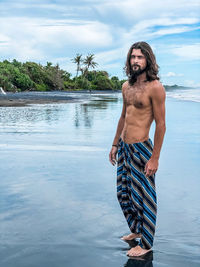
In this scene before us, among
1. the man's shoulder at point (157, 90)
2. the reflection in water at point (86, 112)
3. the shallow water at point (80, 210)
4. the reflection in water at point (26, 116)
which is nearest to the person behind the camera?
the man's shoulder at point (157, 90)

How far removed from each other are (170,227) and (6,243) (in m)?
1.54

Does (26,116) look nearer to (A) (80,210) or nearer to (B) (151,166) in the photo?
(A) (80,210)

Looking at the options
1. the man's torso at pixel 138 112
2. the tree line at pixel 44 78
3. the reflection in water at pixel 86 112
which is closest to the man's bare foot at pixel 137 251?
the man's torso at pixel 138 112

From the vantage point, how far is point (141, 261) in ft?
10.0

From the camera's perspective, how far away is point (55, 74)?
265ft

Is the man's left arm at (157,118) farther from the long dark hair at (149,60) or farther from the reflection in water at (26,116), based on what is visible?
the reflection in water at (26,116)

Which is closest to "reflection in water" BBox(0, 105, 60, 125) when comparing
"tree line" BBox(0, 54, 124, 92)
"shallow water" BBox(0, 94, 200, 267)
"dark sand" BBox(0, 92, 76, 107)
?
"shallow water" BBox(0, 94, 200, 267)

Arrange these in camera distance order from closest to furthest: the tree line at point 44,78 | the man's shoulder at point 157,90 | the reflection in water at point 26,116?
the man's shoulder at point 157,90, the reflection in water at point 26,116, the tree line at point 44,78

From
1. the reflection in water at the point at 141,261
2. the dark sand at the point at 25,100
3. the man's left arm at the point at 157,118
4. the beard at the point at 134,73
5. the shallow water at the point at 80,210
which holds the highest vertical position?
the beard at the point at 134,73

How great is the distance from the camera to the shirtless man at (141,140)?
303 centimetres

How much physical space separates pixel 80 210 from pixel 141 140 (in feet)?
4.49

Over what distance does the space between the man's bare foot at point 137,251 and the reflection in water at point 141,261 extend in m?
0.03

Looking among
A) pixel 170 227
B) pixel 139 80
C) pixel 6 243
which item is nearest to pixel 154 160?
pixel 139 80

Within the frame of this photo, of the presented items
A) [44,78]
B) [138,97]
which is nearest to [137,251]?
[138,97]
